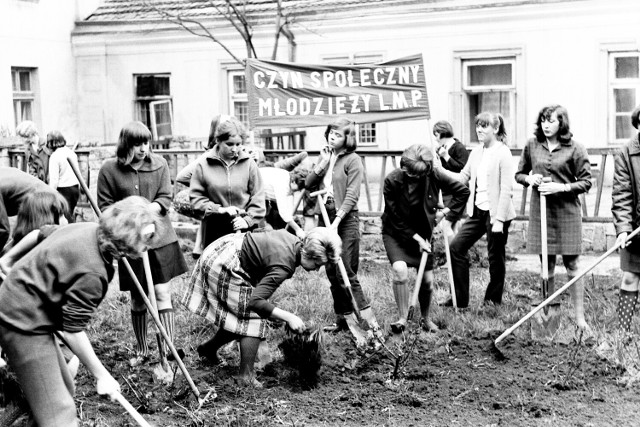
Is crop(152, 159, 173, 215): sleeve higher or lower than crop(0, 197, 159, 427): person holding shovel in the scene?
higher

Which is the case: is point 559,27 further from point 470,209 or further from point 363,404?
point 363,404

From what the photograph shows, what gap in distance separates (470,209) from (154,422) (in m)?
3.90

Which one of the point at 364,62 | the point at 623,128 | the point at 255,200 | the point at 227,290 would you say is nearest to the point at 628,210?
the point at 255,200

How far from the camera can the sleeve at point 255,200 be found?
23.6 ft

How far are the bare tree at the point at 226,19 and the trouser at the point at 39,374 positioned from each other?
1326cm

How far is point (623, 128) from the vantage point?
16.5 metres

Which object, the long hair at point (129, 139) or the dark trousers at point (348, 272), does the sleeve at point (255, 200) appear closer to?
the dark trousers at point (348, 272)

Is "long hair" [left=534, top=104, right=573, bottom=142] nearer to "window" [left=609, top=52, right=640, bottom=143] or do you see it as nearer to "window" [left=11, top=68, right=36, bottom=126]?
"window" [left=609, top=52, right=640, bottom=143]

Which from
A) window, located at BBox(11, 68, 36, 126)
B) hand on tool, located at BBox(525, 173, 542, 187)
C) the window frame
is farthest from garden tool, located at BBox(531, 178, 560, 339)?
window, located at BBox(11, 68, 36, 126)

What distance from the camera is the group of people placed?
4.64m

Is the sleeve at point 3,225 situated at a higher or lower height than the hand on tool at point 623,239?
higher

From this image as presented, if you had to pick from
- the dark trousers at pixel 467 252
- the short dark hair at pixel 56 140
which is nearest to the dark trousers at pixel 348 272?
the dark trousers at pixel 467 252

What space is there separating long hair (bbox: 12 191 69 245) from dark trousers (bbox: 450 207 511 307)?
3.90 meters

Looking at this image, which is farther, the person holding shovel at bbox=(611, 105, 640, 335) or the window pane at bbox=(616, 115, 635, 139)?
the window pane at bbox=(616, 115, 635, 139)
